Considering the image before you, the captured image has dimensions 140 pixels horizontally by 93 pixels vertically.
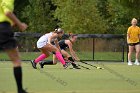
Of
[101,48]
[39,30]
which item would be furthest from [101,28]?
[101,48]

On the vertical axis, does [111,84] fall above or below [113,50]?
above

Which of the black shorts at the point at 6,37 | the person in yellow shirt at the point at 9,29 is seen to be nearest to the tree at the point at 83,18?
the person in yellow shirt at the point at 9,29

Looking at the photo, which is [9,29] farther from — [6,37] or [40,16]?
[40,16]

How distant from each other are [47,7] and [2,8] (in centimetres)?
4152

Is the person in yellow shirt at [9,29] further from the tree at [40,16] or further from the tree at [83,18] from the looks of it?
the tree at [40,16]

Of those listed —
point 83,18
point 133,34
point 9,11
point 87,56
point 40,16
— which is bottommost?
point 40,16

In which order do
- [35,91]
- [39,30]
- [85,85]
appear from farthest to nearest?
[39,30] < [85,85] < [35,91]

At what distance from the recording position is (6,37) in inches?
312

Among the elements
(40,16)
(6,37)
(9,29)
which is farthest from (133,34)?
(40,16)

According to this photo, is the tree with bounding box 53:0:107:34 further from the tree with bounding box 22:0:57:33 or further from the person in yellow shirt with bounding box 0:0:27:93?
the person in yellow shirt with bounding box 0:0:27:93

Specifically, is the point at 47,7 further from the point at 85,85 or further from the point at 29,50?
the point at 85,85

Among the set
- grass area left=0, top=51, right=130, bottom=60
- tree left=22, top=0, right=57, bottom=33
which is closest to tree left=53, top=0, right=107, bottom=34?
tree left=22, top=0, right=57, bottom=33

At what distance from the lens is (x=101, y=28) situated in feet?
133

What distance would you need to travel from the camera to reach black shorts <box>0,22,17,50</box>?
7914 mm
